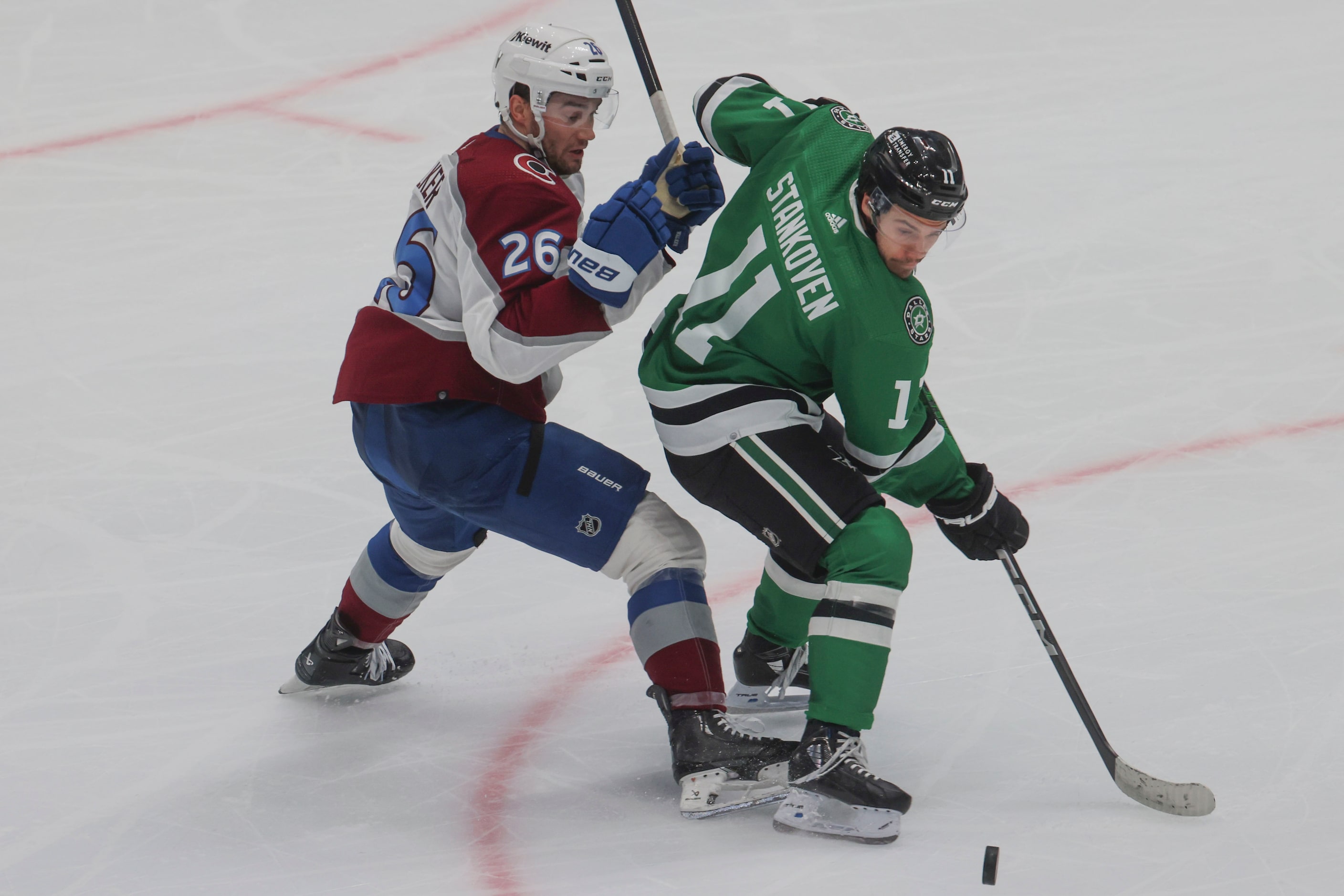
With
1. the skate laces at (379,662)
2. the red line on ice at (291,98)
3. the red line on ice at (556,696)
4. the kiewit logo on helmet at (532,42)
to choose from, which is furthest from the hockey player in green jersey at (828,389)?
the red line on ice at (291,98)

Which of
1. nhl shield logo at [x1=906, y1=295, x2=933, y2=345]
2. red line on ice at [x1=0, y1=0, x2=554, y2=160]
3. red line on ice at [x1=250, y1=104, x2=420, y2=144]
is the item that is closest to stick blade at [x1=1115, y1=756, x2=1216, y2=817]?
nhl shield logo at [x1=906, y1=295, x2=933, y2=345]

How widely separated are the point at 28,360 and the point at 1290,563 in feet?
11.7

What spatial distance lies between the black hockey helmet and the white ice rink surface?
100cm

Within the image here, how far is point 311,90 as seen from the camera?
609cm

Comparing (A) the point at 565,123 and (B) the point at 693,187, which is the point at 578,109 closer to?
(A) the point at 565,123

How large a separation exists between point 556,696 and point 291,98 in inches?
152

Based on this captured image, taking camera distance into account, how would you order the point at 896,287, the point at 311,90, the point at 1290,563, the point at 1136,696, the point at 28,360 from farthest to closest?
1. the point at 311,90
2. the point at 28,360
3. the point at 1290,563
4. the point at 1136,696
5. the point at 896,287

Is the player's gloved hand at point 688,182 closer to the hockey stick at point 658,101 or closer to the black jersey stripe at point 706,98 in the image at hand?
Answer: the hockey stick at point 658,101

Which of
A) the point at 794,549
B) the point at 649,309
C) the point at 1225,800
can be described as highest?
the point at 649,309

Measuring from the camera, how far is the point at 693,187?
238 centimetres

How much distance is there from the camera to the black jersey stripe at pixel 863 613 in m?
2.34

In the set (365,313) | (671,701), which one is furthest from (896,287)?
(365,313)

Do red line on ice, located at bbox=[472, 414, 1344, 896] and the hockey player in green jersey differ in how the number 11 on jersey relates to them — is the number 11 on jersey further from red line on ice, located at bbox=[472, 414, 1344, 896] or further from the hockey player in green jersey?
red line on ice, located at bbox=[472, 414, 1344, 896]

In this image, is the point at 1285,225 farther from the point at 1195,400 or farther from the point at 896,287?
the point at 896,287
